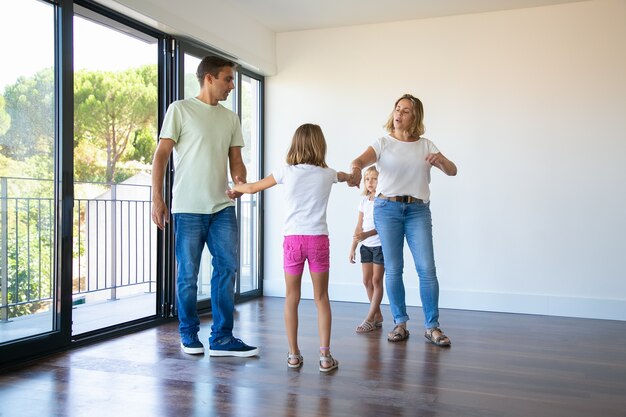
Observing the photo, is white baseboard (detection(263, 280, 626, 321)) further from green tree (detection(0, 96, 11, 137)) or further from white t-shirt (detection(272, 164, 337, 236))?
green tree (detection(0, 96, 11, 137))

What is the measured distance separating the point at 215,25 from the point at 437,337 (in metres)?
2.73

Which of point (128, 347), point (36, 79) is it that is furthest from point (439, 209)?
point (36, 79)

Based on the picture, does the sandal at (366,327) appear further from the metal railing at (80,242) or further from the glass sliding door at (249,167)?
the metal railing at (80,242)

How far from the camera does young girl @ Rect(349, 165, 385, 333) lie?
3.81 metres

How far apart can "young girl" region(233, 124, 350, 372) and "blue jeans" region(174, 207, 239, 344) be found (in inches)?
15.3

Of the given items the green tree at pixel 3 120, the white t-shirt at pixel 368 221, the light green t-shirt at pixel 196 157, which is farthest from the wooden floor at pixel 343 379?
the green tree at pixel 3 120

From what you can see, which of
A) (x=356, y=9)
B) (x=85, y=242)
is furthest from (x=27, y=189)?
(x=356, y=9)

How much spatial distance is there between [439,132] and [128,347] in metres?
→ 2.94

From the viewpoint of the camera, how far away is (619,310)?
14.5ft

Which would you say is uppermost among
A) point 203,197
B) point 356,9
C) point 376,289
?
point 356,9

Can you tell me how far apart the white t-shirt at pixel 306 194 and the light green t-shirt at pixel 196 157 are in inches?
17.5

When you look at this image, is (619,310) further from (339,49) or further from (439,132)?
(339,49)

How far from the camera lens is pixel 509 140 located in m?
4.73

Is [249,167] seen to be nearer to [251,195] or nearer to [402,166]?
[251,195]
